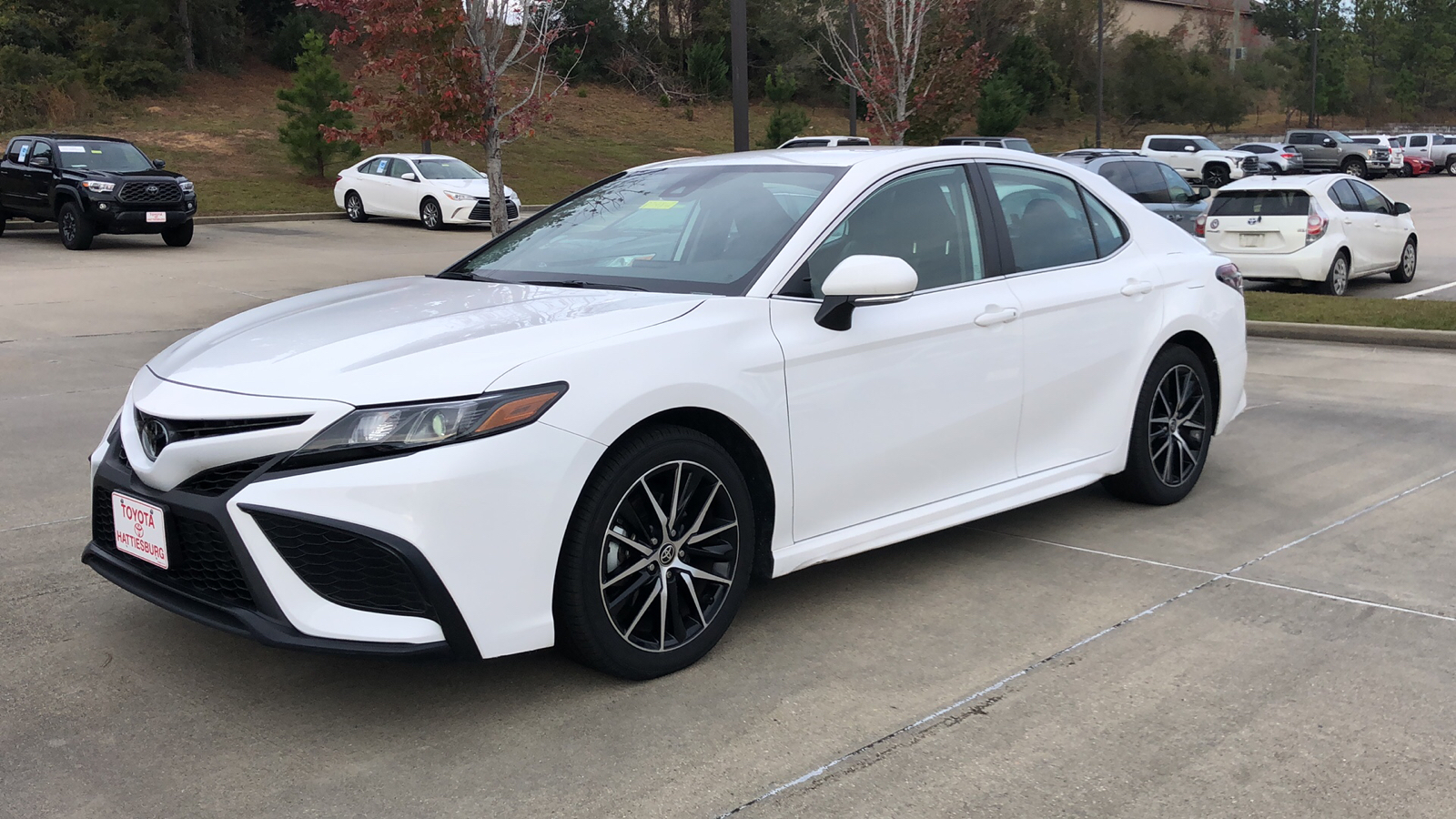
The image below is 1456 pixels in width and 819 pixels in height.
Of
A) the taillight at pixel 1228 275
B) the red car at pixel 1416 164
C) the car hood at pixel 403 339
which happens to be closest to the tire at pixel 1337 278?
the taillight at pixel 1228 275

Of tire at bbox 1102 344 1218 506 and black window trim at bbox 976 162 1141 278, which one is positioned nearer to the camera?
black window trim at bbox 976 162 1141 278

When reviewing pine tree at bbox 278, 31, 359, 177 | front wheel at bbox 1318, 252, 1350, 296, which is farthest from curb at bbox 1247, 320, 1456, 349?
pine tree at bbox 278, 31, 359, 177

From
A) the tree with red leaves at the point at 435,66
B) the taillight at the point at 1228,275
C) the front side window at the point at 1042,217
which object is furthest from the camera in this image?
the tree with red leaves at the point at 435,66

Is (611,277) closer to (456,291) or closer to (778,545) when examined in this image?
(456,291)

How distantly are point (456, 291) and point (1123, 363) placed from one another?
2827mm

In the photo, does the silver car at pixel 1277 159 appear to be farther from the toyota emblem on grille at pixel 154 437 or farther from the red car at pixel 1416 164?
the toyota emblem on grille at pixel 154 437

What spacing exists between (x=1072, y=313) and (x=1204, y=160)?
37.0 metres

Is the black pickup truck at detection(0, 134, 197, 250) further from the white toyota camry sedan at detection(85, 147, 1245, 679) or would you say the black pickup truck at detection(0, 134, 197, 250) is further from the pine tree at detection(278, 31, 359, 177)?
the white toyota camry sedan at detection(85, 147, 1245, 679)

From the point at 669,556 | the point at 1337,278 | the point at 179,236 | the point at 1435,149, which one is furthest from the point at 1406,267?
the point at 1435,149

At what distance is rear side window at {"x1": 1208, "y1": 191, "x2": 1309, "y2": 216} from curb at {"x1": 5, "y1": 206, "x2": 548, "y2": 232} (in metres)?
12.8

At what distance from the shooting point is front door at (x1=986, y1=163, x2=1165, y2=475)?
4.99 m

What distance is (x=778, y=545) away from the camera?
411 centimetres

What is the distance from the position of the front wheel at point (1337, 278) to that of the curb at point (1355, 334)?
3873 millimetres

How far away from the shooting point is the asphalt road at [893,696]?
10.4 feet
